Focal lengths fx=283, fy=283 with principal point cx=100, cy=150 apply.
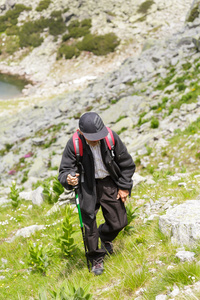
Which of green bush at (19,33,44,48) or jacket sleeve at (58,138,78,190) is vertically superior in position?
jacket sleeve at (58,138,78,190)

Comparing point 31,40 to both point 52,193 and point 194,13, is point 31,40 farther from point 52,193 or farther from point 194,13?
point 52,193

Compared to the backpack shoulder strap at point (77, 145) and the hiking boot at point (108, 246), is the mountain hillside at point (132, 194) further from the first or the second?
the backpack shoulder strap at point (77, 145)

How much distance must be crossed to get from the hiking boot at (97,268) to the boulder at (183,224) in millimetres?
1013

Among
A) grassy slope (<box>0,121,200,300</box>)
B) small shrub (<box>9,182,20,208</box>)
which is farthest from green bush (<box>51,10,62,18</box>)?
grassy slope (<box>0,121,200,300</box>)

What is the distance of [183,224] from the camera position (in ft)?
12.1

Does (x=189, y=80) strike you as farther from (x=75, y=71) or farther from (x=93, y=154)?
(x=75, y=71)

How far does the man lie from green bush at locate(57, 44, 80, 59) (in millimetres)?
35543

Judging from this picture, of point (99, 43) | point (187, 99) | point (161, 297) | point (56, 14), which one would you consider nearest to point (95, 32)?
point (99, 43)

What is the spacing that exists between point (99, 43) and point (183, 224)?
36286mm

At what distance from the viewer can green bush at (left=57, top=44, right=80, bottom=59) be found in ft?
122

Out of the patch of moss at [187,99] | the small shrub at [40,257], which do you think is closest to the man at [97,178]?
the small shrub at [40,257]

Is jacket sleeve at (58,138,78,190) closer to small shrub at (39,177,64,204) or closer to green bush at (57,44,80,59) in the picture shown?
small shrub at (39,177,64,204)

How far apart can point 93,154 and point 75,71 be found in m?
32.3

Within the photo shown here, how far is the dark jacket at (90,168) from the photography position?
3742mm
